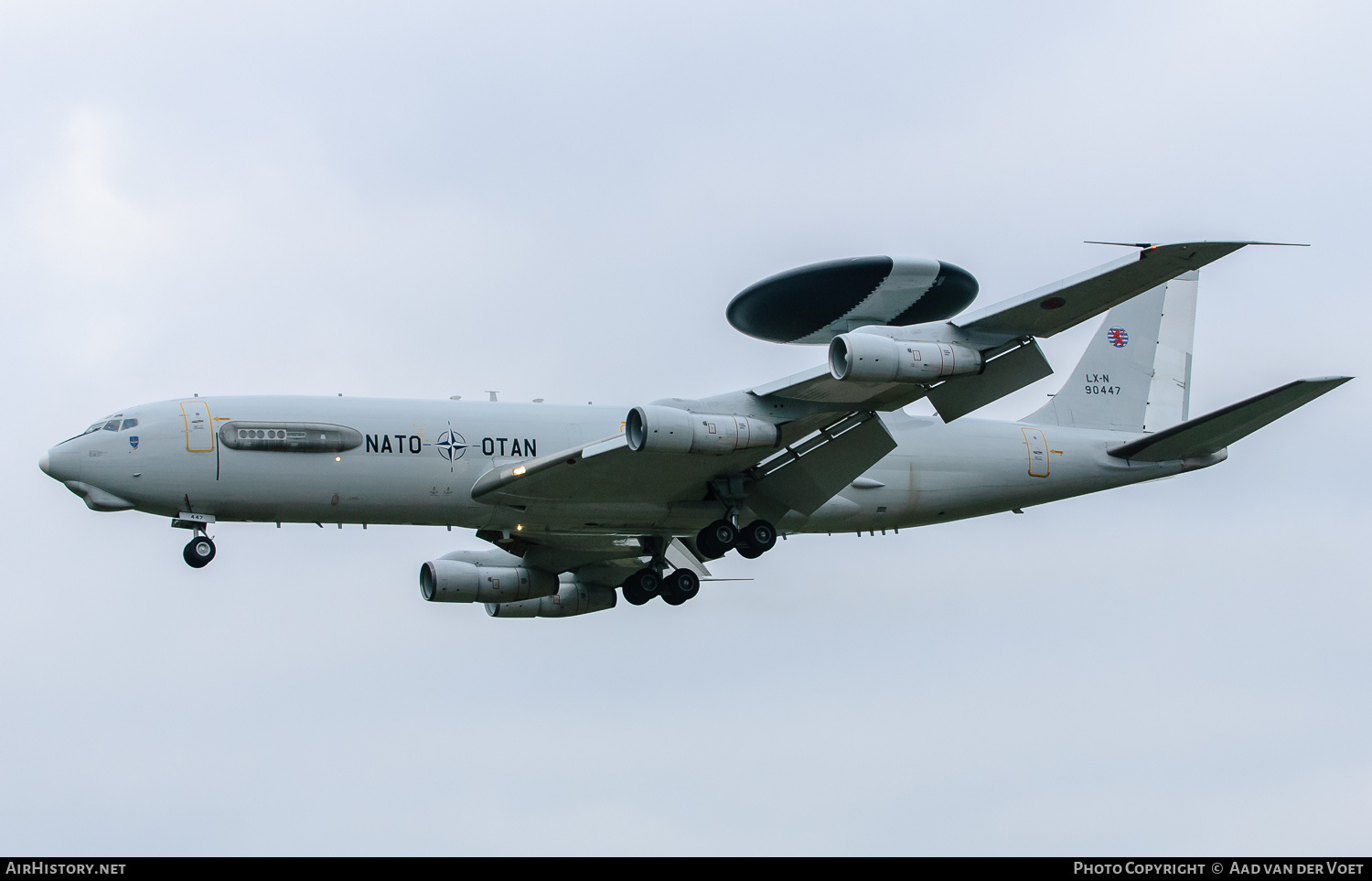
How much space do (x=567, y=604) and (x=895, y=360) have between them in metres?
15.7

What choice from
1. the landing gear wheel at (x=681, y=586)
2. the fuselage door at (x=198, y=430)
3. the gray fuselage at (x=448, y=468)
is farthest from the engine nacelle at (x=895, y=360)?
the fuselage door at (x=198, y=430)

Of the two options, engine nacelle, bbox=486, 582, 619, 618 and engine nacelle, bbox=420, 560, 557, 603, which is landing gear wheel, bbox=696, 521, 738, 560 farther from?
engine nacelle, bbox=486, 582, 619, 618

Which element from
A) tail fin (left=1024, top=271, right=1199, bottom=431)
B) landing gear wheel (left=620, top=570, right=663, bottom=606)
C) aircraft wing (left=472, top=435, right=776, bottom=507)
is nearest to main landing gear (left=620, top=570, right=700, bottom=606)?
landing gear wheel (left=620, top=570, right=663, bottom=606)

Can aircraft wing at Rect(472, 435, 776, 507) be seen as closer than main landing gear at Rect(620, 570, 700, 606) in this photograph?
Yes

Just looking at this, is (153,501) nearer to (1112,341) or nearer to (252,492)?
(252,492)

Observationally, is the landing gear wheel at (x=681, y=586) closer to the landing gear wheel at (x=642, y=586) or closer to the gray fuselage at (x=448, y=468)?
the landing gear wheel at (x=642, y=586)

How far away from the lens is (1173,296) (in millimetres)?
39344

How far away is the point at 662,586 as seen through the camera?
3638cm

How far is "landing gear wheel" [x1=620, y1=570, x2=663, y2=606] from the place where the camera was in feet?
119

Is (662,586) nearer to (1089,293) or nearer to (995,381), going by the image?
(995,381)

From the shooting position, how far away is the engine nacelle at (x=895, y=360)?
86.9 feet

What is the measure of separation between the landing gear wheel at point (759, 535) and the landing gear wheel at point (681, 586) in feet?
12.5

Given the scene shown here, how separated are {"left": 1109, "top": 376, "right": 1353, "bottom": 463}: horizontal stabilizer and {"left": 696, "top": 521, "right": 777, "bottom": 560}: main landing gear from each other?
952 cm

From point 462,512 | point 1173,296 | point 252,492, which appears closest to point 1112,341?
point 1173,296
